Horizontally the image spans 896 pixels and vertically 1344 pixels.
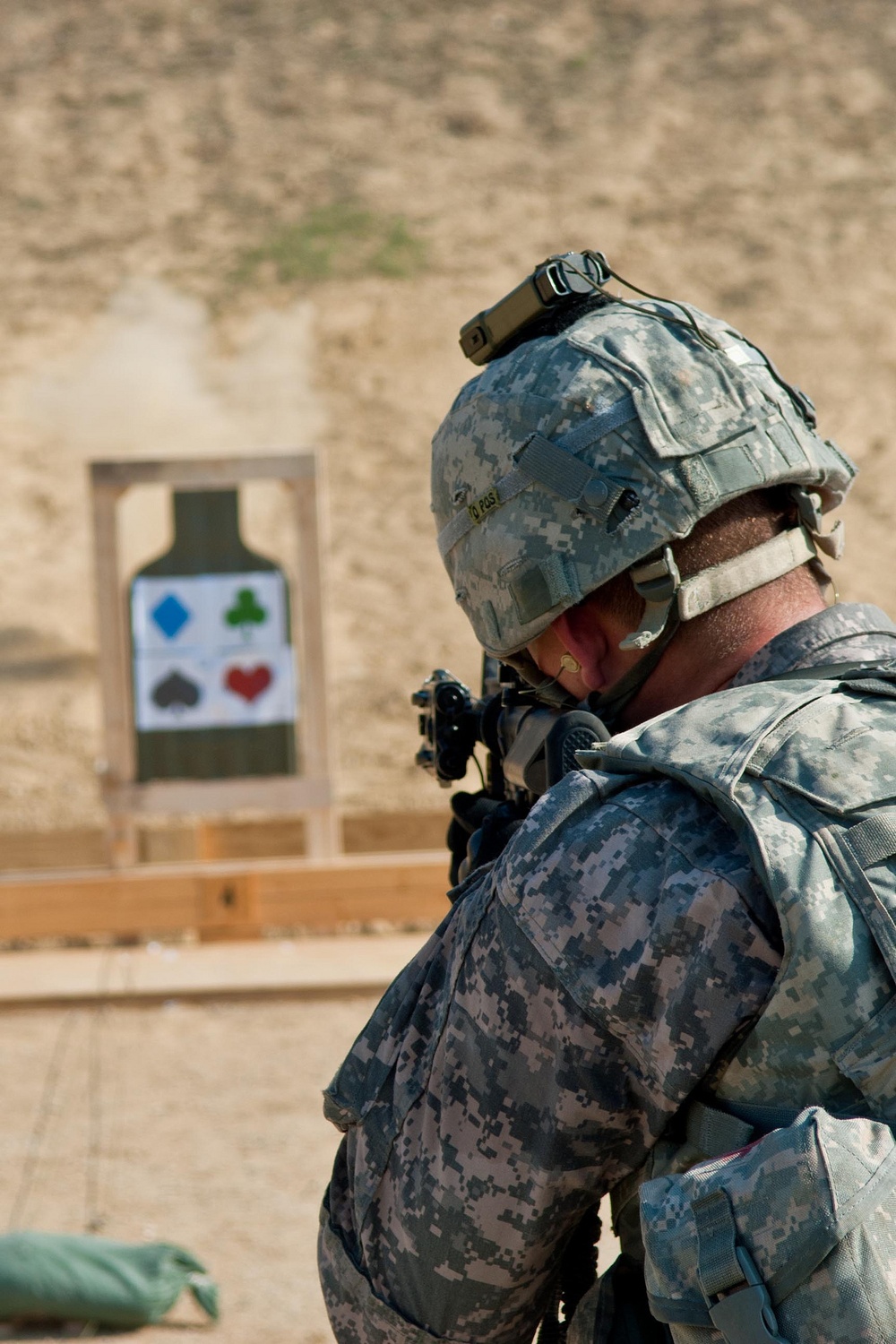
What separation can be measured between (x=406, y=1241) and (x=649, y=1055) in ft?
1.12

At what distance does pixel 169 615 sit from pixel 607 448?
6.02 metres

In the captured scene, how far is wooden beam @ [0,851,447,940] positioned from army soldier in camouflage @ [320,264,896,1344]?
16.1 ft

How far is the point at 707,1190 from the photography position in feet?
4.01

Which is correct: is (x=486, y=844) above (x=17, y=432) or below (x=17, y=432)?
below

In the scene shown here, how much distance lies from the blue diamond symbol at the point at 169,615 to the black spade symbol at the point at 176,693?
0.22m

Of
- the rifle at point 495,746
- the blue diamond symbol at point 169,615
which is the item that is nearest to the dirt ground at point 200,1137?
the rifle at point 495,746

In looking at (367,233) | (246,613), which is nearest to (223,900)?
(246,613)

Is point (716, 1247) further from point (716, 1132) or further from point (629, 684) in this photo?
point (629, 684)

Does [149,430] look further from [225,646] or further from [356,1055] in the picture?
[356,1055]

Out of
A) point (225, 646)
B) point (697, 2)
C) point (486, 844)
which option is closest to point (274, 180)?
point (697, 2)

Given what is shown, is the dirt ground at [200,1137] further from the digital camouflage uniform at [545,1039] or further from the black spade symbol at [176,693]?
the digital camouflage uniform at [545,1039]

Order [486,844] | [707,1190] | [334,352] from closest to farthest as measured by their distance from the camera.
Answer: [707,1190]
[486,844]
[334,352]

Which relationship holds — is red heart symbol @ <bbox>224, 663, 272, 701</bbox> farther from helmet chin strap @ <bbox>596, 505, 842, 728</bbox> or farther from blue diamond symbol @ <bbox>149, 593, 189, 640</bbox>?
helmet chin strap @ <bbox>596, 505, 842, 728</bbox>

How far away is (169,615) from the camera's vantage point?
741 cm
